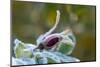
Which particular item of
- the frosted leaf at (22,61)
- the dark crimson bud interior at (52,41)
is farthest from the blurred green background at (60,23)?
the frosted leaf at (22,61)

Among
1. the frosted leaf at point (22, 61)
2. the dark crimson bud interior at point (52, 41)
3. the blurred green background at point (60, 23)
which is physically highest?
the blurred green background at point (60, 23)

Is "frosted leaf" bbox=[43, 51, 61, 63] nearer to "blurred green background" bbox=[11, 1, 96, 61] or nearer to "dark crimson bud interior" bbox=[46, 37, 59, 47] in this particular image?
"dark crimson bud interior" bbox=[46, 37, 59, 47]

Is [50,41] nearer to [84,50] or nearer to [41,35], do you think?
[41,35]

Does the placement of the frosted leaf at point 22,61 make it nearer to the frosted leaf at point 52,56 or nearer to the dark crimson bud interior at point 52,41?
the frosted leaf at point 52,56

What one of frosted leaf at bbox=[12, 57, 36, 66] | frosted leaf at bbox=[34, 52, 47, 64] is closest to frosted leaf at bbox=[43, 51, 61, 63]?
frosted leaf at bbox=[34, 52, 47, 64]

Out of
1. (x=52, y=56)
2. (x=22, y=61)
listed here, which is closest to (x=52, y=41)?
(x=52, y=56)

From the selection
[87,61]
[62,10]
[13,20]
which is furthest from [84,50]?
[13,20]

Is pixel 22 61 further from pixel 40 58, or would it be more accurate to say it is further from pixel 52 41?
pixel 52 41

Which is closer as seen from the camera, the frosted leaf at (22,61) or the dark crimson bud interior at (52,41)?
the frosted leaf at (22,61)
